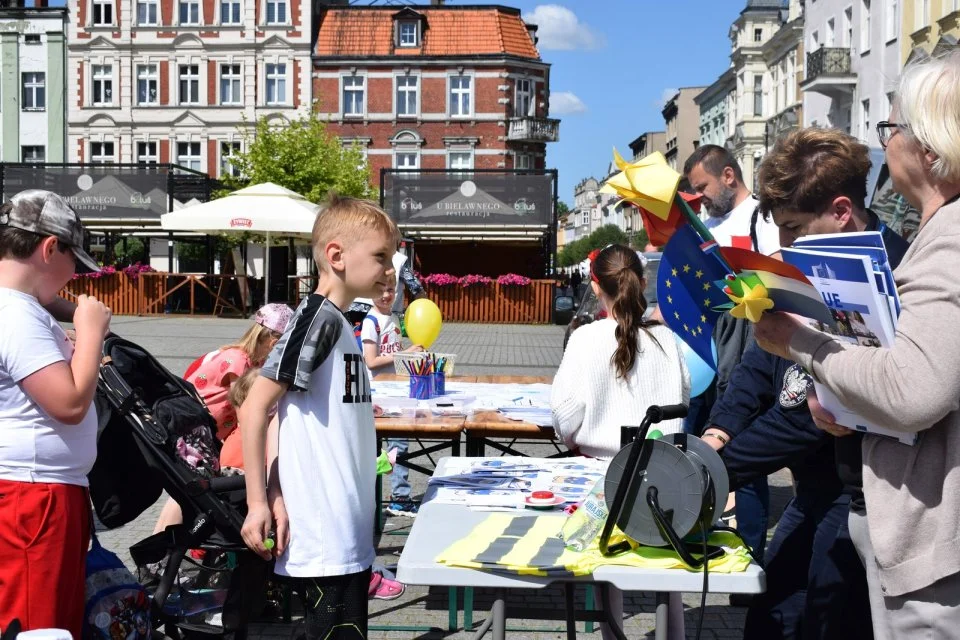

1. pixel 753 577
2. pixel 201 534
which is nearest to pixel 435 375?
pixel 201 534

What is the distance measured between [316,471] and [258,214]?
47.7 ft

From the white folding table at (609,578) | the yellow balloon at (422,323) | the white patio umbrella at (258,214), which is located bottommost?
the white folding table at (609,578)

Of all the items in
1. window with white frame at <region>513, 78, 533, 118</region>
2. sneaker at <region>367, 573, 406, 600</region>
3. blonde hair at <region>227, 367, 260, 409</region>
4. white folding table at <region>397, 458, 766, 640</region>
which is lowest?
sneaker at <region>367, 573, 406, 600</region>

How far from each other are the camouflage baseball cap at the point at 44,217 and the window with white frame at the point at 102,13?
45.5 m

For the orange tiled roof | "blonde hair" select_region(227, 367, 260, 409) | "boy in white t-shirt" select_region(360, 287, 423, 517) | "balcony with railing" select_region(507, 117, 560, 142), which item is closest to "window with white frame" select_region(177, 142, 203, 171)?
the orange tiled roof

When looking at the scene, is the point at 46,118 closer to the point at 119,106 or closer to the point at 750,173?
the point at 119,106

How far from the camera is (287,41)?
142 feet

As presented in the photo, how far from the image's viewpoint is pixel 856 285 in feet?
5.71

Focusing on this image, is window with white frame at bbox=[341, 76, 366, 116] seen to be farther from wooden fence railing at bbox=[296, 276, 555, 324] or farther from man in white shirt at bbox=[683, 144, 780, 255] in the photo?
man in white shirt at bbox=[683, 144, 780, 255]

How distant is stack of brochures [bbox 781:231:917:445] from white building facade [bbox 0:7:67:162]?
47.6 meters

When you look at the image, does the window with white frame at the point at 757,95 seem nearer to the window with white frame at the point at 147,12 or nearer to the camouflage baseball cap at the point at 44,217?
the window with white frame at the point at 147,12

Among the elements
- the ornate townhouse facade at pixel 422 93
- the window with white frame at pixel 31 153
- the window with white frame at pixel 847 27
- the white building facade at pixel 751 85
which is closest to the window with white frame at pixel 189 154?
the ornate townhouse facade at pixel 422 93

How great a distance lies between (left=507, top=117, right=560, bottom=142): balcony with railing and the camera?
1741 inches

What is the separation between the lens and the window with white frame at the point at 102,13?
43.2m
